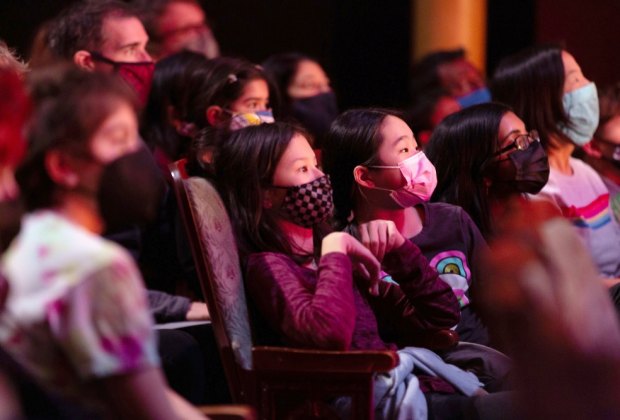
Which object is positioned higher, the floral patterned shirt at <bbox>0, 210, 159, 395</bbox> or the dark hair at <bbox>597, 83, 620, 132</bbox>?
the floral patterned shirt at <bbox>0, 210, 159, 395</bbox>

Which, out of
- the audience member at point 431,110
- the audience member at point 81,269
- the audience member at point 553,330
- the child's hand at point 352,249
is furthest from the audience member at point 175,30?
the audience member at point 553,330

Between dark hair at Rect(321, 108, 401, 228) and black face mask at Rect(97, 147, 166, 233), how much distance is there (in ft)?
5.19

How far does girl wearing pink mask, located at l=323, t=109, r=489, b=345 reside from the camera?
354cm

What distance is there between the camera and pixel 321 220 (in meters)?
3.33

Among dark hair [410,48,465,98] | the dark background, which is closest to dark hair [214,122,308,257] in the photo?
dark hair [410,48,465,98]

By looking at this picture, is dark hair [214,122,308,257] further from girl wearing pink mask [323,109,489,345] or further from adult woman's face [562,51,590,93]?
adult woman's face [562,51,590,93]

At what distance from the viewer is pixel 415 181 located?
3.52m

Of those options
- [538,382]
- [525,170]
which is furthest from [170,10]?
[538,382]

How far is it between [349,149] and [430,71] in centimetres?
273

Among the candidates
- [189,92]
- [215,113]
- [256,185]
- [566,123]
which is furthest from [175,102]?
[566,123]

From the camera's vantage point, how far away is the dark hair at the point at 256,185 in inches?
132

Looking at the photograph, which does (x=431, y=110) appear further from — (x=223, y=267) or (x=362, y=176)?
(x=223, y=267)

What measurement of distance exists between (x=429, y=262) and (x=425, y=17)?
4.11 metres

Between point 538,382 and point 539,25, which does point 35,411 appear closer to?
point 538,382
